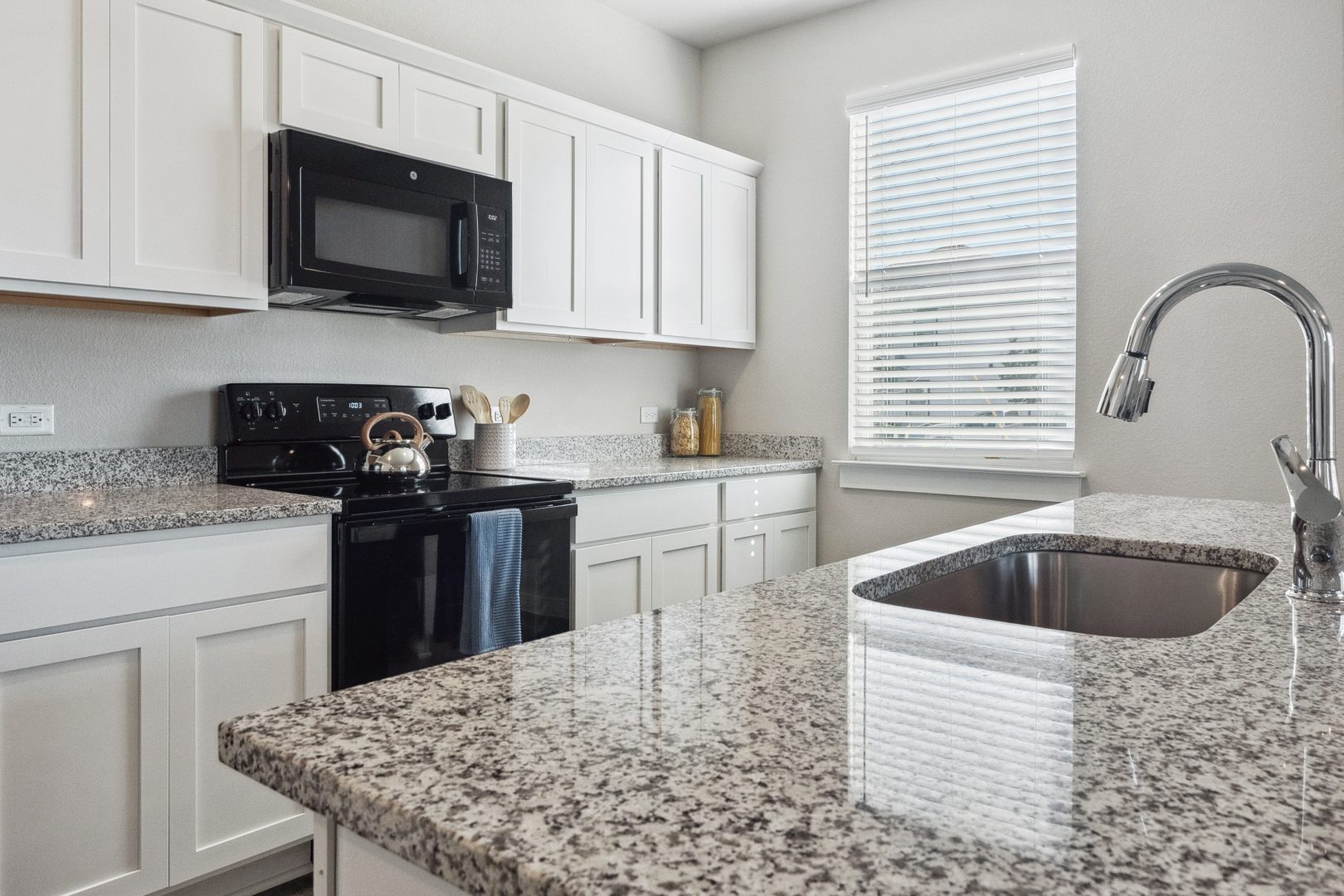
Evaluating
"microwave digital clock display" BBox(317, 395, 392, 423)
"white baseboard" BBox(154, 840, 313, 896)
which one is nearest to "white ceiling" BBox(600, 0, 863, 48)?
"microwave digital clock display" BBox(317, 395, 392, 423)

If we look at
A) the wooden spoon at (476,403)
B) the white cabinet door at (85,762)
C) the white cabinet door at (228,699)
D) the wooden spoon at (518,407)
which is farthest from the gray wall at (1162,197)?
the white cabinet door at (85,762)

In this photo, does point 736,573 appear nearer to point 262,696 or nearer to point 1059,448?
point 1059,448

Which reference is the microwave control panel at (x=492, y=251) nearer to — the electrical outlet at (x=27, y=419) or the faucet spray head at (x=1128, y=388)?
the electrical outlet at (x=27, y=419)

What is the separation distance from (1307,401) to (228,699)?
197cm

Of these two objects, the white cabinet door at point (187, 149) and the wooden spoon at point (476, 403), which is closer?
the white cabinet door at point (187, 149)

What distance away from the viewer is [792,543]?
3713 mm

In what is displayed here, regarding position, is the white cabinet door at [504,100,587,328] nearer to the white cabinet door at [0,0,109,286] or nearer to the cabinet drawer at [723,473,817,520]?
the cabinet drawer at [723,473,817,520]

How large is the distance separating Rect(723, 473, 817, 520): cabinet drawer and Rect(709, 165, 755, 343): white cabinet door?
0.66 meters

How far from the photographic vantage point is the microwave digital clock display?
106 inches

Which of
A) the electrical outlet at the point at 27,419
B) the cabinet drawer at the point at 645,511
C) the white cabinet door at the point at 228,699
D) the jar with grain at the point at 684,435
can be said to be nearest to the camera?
the white cabinet door at the point at 228,699

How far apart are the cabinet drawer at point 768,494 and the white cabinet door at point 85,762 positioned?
6.56 ft

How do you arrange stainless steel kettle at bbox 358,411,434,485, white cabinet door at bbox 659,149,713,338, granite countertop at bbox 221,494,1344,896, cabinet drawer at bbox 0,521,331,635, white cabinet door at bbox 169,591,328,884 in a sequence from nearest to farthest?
granite countertop at bbox 221,494,1344,896, cabinet drawer at bbox 0,521,331,635, white cabinet door at bbox 169,591,328,884, stainless steel kettle at bbox 358,411,434,485, white cabinet door at bbox 659,149,713,338

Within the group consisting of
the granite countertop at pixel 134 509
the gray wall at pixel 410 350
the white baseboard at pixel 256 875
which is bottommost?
the white baseboard at pixel 256 875

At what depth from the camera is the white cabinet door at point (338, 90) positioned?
2320mm
